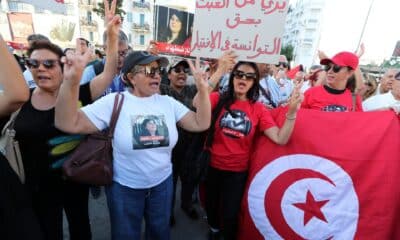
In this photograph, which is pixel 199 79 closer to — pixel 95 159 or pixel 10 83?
pixel 95 159

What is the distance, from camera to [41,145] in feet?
5.42

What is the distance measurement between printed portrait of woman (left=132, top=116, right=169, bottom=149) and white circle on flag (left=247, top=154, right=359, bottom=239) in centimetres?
95

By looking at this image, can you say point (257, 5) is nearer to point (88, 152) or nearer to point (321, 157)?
point (321, 157)

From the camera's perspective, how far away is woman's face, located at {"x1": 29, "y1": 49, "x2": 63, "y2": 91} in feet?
5.39

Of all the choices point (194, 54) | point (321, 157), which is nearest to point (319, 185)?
point (321, 157)

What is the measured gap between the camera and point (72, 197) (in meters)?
1.91

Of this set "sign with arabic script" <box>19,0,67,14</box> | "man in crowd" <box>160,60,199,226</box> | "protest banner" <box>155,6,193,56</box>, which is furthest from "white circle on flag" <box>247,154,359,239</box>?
"sign with arabic script" <box>19,0,67,14</box>

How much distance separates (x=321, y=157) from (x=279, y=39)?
1.00m

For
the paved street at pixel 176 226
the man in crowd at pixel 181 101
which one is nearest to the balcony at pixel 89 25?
the man in crowd at pixel 181 101

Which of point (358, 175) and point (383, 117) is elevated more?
point (383, 117)

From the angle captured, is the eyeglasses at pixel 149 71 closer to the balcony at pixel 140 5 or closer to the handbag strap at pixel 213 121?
the handbag strap at pixel 213 121

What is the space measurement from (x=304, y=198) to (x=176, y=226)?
4.85 feet

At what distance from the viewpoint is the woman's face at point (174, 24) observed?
3.76 m

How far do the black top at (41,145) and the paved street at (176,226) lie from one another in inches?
45.6
